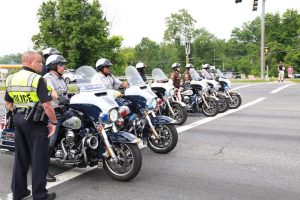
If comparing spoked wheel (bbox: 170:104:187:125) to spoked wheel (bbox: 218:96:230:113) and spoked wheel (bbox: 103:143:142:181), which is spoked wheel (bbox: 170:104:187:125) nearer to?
spoked wheel (bbox: 218:96:230:113)

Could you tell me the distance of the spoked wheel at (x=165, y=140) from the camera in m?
7.15

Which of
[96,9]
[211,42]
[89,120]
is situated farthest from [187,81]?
[211,42]

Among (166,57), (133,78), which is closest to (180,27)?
(166,57)

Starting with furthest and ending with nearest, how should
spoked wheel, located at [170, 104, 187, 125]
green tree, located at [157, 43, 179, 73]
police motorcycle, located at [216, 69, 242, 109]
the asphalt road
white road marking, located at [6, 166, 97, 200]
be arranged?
1. green tree, located at [157, 43, 179, 73]
2. police motorcycle, located at [216, 69, 242, 109]
3. spoked wheel, located at [170, 104, 187, 125]
4. white road marking, located at [6, 166, 97, 200]
5. the asphalt road

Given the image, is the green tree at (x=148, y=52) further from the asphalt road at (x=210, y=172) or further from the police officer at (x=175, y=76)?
the asphalt road at (x=210, y=172)

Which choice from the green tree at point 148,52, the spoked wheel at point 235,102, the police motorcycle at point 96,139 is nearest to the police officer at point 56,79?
the police motorcycle at point 96,139

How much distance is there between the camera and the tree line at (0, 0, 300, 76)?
42375 millimetres

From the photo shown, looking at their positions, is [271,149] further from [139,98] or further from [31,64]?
[31,64]

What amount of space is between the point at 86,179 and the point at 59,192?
1.98ft

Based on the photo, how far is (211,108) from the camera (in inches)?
477

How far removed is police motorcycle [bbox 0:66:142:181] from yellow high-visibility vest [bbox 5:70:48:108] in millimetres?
1270

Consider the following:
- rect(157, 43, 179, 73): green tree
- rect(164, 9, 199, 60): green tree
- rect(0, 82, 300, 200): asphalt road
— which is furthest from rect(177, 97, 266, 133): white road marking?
rect(157, 43, 179, 73): green tree

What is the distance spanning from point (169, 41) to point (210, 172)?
289 feet

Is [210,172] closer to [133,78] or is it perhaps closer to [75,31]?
[133,78]
